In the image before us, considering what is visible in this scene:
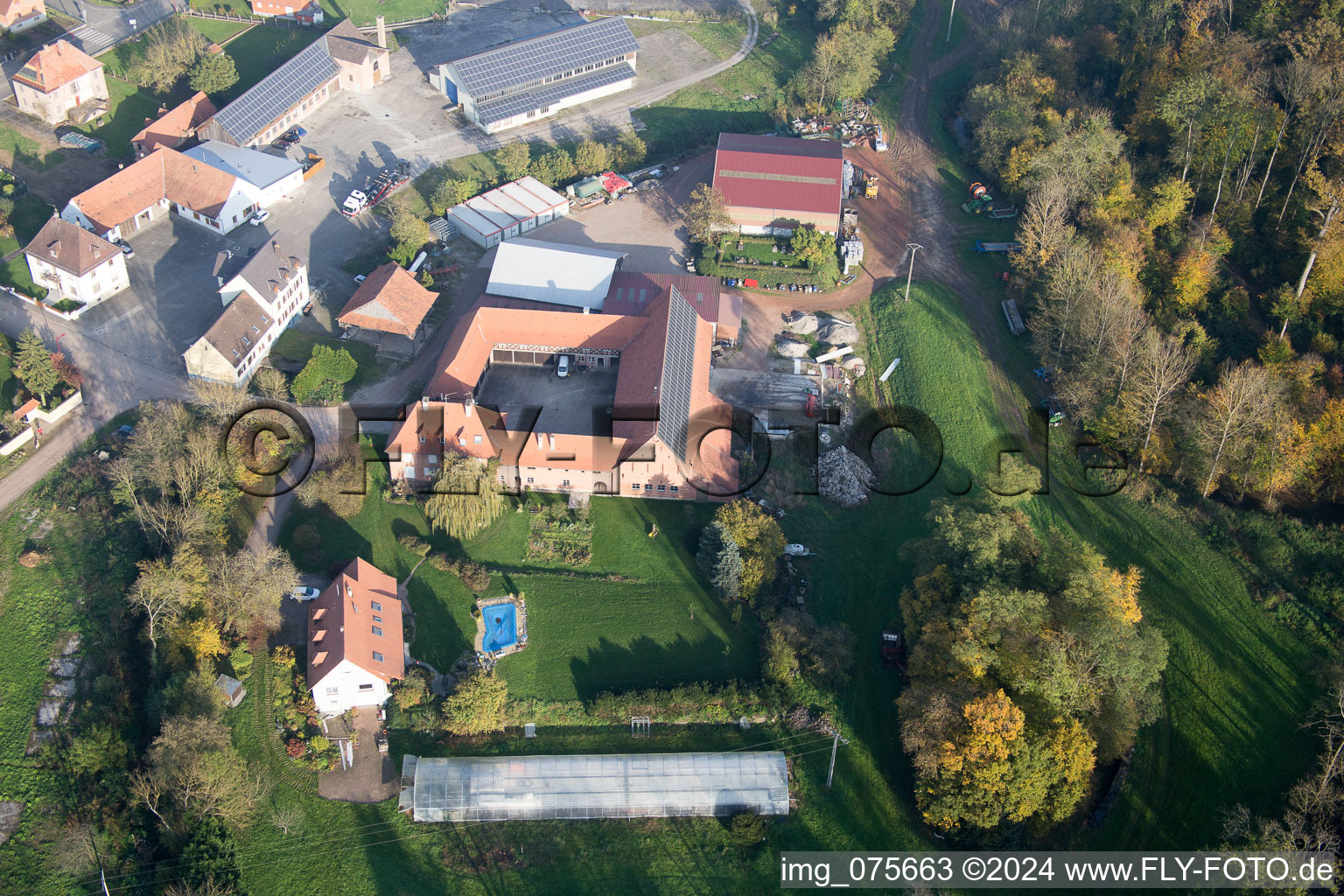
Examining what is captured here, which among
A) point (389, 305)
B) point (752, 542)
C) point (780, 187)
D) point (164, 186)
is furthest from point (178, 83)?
point (752, 542)

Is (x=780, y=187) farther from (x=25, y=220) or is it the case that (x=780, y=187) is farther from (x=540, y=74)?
(x=25, y=220)

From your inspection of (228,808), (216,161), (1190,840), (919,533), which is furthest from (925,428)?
(216,161)

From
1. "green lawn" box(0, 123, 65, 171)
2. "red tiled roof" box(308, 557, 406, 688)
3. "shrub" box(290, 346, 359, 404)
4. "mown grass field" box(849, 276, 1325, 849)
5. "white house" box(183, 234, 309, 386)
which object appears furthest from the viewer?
"green lawn" box(0, 123, 65, 171)

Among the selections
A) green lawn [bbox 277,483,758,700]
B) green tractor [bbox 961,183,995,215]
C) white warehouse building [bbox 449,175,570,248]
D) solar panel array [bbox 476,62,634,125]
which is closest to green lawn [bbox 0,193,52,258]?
white warehouse building [bbox 449,175,570,248]

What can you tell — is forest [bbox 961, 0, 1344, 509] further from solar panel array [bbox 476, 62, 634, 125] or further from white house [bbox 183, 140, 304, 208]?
white house [bbox 183, 140, 304, 208]

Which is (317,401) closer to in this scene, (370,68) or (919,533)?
(919,533)

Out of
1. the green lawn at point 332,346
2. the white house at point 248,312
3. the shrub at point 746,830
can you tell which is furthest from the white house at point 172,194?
the shrub at point 746,830
